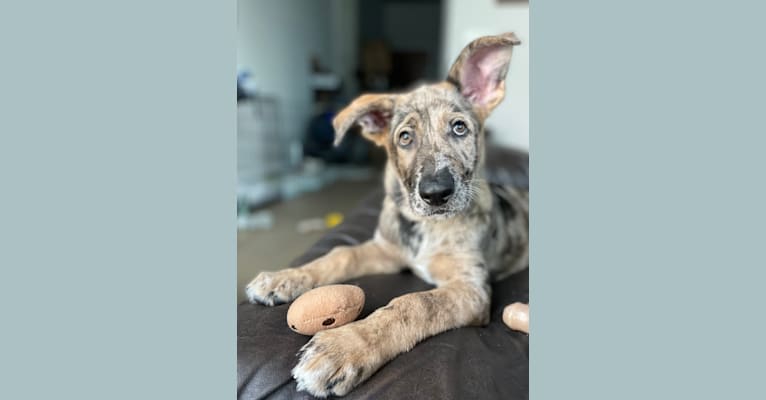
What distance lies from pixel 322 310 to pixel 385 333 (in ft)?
1.02

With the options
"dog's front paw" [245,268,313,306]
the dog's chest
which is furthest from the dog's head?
"dog's front paw" [245,268,313,306]

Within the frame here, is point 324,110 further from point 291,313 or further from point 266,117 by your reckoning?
Result: point 291,313

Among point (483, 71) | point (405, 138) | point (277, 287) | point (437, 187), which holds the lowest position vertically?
point (277, 287)

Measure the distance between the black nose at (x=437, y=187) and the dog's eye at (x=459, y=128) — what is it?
35cm

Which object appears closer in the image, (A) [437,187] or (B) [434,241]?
(A) [437,187]

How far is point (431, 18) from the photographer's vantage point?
13.5 metres

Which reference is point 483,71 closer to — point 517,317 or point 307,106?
point 517,317

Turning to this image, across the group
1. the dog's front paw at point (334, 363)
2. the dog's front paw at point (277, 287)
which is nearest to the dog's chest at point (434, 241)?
the dog's front paw at point (277, 287)

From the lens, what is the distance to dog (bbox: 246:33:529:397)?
1894 mm

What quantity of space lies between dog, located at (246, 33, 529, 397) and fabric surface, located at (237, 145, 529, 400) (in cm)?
6

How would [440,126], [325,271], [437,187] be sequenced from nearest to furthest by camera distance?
[437,187] → [440,126] → [325,271]

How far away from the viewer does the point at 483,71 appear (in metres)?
2.67

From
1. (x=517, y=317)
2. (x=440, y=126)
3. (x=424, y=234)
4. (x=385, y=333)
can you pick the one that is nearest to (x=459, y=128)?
(x=440, y=126)

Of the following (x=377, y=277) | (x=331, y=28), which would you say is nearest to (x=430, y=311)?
(x=377, y=277)
